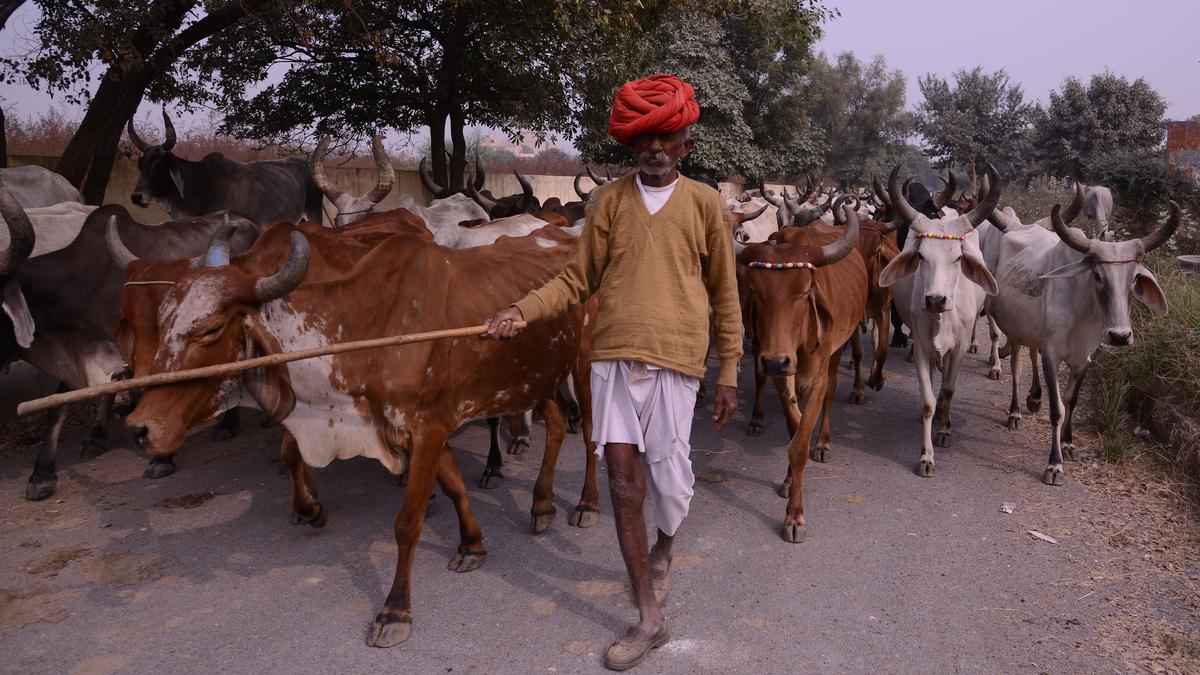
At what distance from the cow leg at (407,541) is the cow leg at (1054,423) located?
13.5 feet

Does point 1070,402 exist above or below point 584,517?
above

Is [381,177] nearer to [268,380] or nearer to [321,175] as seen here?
[321,175]

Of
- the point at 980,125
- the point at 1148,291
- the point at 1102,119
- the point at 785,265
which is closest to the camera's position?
the point at 785,265

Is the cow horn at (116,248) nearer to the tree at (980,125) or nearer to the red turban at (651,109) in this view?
the red turban at (651,109)

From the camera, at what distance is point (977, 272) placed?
591cm

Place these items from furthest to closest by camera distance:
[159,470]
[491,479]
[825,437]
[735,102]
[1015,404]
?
[735,102] → [1015,404] → [825,437] → [159,470] → [491,479]

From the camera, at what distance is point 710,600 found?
4.02 metres

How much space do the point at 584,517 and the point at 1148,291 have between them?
403cm

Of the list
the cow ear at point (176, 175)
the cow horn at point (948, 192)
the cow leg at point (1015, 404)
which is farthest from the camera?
the cow ear at point (176, 175)

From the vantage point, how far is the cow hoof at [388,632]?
11.9ft

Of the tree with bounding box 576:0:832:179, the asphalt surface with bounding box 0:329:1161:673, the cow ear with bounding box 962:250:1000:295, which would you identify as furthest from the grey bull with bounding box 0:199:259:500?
the tree with bounding box 576:0:832:179

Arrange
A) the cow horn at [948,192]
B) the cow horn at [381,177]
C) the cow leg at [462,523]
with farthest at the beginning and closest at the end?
the cow horn at [381,177] → the cow horn at [948,192] → the cow leg at [462,523]

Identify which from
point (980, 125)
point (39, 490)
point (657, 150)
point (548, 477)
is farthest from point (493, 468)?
point (980, 125)

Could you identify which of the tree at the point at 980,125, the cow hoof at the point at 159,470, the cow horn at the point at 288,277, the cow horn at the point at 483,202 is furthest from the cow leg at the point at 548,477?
the tree at the point at 980,125
